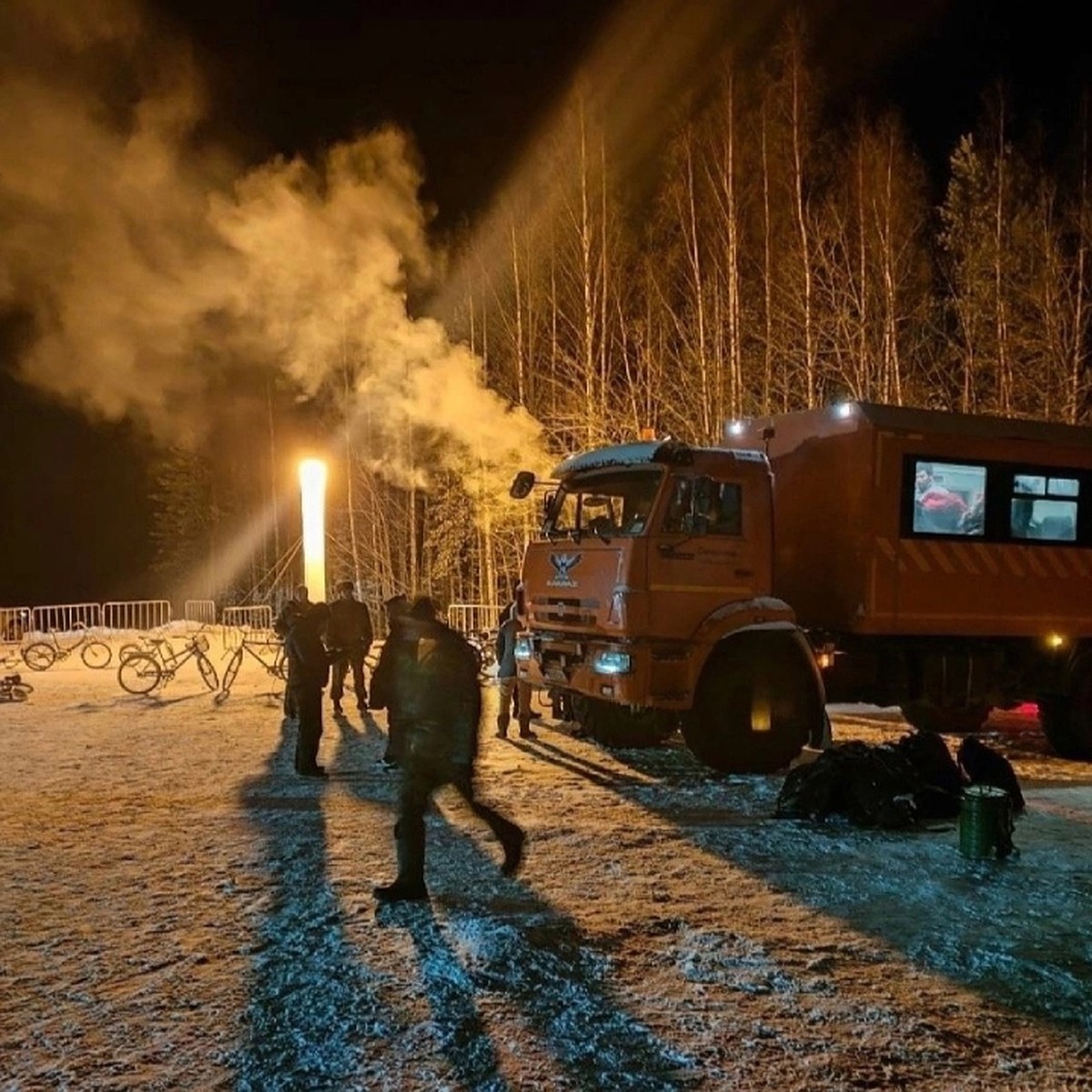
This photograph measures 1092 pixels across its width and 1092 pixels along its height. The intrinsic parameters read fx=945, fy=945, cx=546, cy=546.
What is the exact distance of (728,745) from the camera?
8.48m

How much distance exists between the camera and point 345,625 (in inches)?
460

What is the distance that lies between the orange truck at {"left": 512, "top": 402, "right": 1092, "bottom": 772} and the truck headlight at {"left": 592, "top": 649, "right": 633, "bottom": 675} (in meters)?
0.02

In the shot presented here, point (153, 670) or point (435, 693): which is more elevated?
point (435, 693)

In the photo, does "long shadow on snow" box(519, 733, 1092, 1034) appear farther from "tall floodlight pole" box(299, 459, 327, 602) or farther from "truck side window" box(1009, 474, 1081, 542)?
→ "tall floodlight pole" box(299, 459, 327, 602)

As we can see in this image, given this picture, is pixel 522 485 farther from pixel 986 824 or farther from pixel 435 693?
pixel 986 824

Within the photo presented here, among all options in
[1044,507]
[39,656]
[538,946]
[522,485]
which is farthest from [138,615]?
[538,946]

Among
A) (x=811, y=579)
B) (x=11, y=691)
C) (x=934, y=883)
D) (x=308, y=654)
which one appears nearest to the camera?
(x=934, y=883)

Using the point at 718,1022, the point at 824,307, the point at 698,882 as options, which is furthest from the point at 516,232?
the point at 718,1022

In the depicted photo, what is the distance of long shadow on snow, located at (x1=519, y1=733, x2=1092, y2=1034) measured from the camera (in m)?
4.32

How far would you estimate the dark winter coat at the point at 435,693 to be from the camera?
5.10m

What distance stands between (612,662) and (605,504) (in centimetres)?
155

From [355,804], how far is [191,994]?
11.1ft

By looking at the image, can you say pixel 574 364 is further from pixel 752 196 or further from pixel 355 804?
pixel 355 804

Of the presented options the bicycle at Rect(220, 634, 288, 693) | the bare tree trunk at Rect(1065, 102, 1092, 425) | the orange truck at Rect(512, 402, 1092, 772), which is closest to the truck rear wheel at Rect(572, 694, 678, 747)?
the orange truck at Rect(512, 402, 1092, 772)
